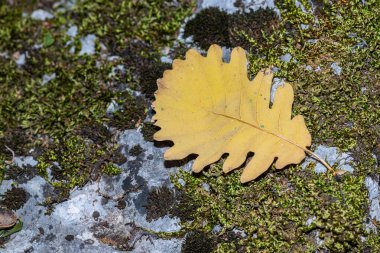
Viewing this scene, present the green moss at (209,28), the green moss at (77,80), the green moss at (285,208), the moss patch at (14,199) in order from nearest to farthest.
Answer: the green moss at (285,208), the moss patch at (14,199), the green moss at (77,80), the green moss at (209,28)

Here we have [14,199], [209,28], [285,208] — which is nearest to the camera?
[285,208]

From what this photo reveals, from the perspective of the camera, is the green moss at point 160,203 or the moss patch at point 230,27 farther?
the moss patch at point 230,27

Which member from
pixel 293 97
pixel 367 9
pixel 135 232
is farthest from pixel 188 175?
pixel 367 9

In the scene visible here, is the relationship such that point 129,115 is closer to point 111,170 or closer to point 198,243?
point 111,170

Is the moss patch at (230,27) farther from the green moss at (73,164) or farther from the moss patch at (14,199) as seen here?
the moss patch at (14,199)

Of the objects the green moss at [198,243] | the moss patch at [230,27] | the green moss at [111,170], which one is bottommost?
the green moss at [198,243]

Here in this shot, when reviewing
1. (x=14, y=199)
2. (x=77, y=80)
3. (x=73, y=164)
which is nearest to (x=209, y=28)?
(x=77, y=80)

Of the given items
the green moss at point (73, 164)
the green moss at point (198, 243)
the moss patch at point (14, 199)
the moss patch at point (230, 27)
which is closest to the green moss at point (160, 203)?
the green moss at point (198, 243)

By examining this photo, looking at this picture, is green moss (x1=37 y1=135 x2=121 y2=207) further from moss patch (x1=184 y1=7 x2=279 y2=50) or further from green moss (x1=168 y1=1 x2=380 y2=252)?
moss patch (x1=184 y1=7 x2=279 y2=50)

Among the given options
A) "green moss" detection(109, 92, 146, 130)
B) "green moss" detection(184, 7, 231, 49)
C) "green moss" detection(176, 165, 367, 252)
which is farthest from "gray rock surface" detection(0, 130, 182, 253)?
"green moss" detection(184, 7, 231, 49)
